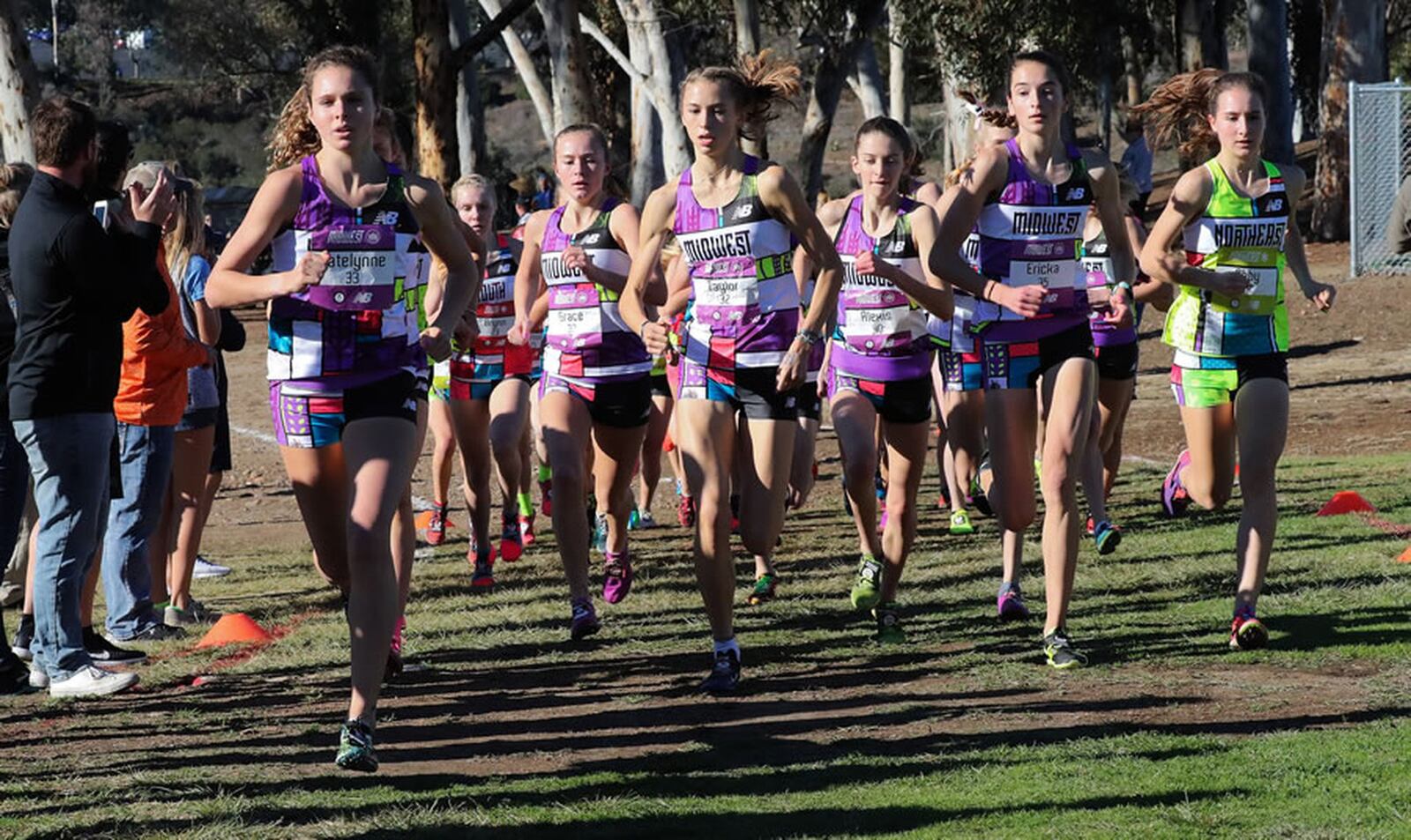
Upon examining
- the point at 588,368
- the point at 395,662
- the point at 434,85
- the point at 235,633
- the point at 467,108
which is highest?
the point at 467,108

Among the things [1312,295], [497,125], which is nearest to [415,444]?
[1312,295]

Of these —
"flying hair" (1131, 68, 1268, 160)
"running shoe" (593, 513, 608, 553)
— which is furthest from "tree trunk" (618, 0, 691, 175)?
"flying hair" (1131, 68, 1268, 160)

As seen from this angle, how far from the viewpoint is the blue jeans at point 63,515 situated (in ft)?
24.2

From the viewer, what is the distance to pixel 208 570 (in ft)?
37.5

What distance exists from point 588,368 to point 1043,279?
2.18 meters

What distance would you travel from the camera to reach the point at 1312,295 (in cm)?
811

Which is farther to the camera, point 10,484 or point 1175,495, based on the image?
point 1175,495

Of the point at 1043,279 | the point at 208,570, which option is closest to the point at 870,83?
the point at 208,570

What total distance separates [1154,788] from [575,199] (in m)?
4.41

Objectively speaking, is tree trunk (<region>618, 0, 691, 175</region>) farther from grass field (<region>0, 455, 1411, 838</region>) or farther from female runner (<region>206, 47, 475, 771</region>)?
female runner (<region>206, 47, 475, 771</region>)

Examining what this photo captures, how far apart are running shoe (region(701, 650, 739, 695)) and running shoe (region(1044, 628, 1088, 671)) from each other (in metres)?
1.15

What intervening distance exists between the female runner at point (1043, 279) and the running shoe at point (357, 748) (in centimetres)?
267

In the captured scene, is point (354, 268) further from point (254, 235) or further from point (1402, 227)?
point (1402, 227)

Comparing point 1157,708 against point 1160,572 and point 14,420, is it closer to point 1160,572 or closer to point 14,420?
point 1160,572
